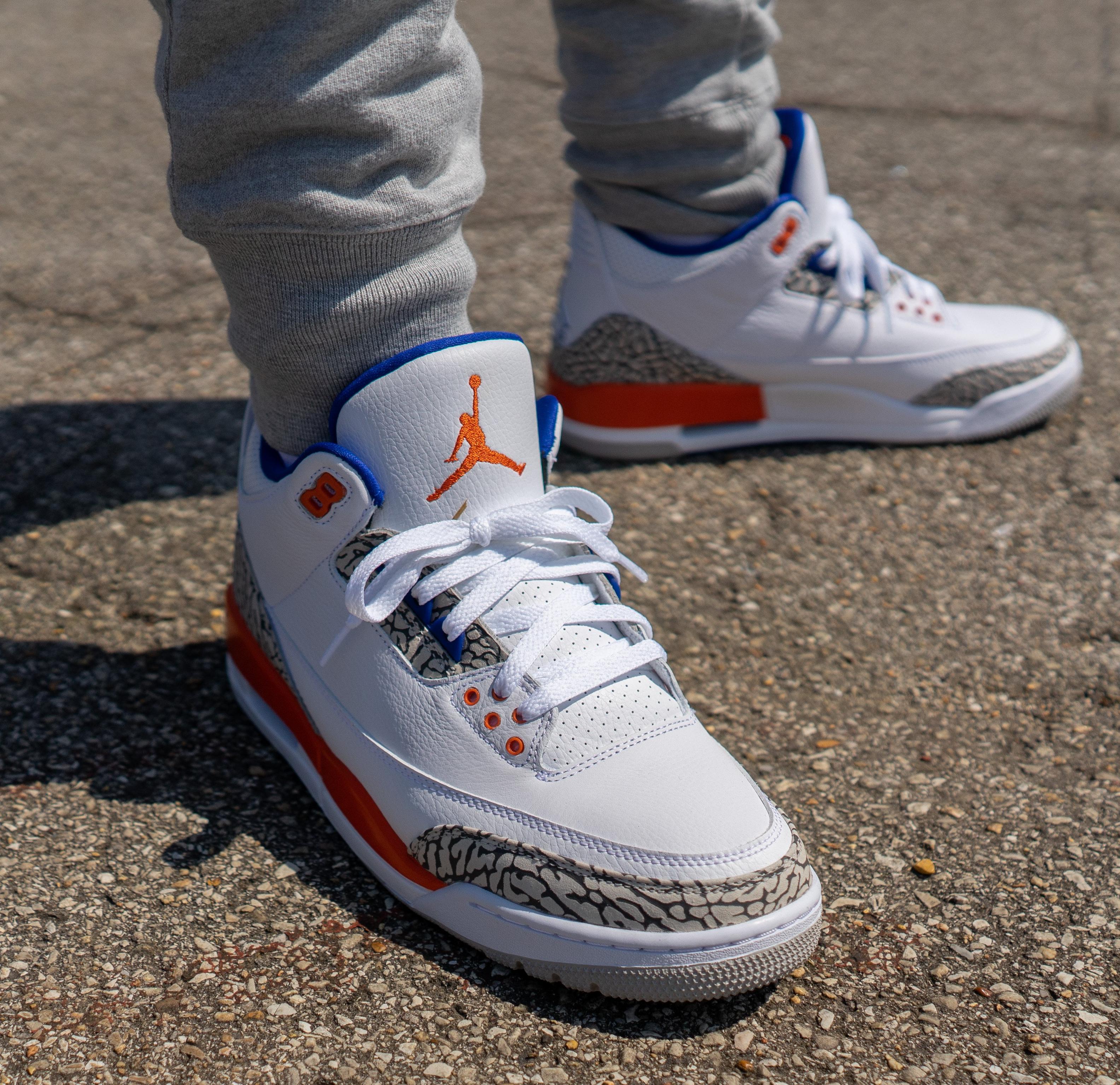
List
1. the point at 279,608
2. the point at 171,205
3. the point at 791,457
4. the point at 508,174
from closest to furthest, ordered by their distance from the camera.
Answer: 1. the point at 171,205
2. the point at 279,608
3. the point at 791,457
4. the point at 508,174

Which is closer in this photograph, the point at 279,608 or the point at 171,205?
the point at 171,205

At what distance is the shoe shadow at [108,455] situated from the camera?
1751mm

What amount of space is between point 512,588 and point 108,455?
1.02 meters

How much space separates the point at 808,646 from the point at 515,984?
67cm

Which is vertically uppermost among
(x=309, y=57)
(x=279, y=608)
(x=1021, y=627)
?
(x=309, y=57)

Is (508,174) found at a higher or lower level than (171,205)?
lower

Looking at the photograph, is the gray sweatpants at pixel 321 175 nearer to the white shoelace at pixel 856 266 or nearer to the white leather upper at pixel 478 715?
the white leather upper at pixel 478 715

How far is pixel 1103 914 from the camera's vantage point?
3.73ft

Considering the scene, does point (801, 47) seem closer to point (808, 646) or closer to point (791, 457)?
point (791, 457)

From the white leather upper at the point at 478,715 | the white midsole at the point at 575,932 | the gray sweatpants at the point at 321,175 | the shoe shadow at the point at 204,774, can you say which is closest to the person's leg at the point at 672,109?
the gray sweatpants at the point at 321,175

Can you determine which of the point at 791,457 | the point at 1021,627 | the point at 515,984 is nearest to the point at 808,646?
the point at 1021,627

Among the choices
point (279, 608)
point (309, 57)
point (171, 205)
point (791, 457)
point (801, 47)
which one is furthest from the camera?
point (801, 47)

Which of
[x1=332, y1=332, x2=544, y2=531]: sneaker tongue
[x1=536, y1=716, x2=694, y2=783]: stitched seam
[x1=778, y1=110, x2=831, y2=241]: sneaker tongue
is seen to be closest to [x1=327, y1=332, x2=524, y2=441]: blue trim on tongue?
[x1=332, y1=332, x2=544, y2=531]: sneaker tongue

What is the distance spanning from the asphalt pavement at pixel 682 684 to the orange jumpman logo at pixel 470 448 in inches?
16.1
